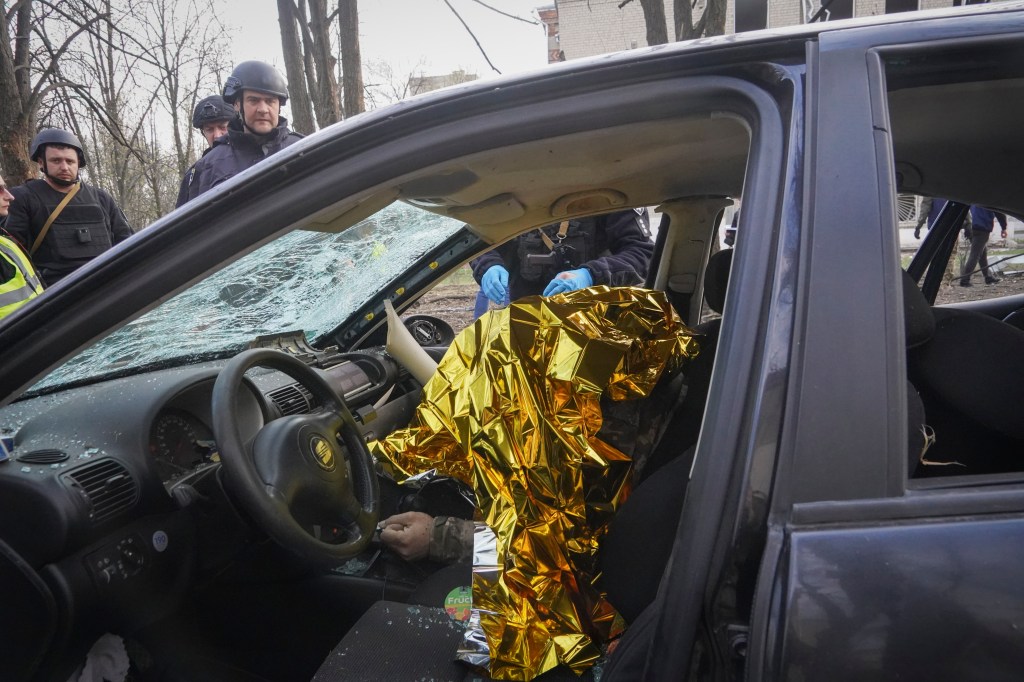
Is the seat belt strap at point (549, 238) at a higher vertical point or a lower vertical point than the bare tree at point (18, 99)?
lower

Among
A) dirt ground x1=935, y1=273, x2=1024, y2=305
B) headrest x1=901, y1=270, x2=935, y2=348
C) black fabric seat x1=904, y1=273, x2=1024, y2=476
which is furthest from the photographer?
dirt ground x1=935, y1=273, x2=1024, y2=305

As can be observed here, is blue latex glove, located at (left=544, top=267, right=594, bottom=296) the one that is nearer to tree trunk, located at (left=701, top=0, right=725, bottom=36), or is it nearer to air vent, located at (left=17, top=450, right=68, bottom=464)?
air vent, located at (left=17, top=450, right=68, bottom=464)

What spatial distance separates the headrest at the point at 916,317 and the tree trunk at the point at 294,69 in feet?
23.8

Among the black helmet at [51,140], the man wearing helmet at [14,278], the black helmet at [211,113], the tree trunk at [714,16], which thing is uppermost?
the tree trunk at [714,16]

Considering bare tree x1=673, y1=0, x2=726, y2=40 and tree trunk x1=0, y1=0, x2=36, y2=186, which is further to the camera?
tree trunk x1=0, y1=0, x2=36, y2=186

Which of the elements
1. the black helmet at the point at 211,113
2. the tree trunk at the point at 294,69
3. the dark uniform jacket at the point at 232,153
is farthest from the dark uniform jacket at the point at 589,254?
the tree trunk at the point at 294,69

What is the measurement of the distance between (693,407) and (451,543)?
2.56ft

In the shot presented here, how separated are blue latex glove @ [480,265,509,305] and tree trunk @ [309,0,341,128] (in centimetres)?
436

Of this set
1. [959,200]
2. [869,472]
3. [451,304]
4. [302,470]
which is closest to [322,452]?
[302,470]

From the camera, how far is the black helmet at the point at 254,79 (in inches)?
173

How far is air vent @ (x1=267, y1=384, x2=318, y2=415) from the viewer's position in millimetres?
2094

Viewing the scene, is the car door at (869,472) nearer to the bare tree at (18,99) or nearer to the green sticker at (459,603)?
the green sticker at (459,603)

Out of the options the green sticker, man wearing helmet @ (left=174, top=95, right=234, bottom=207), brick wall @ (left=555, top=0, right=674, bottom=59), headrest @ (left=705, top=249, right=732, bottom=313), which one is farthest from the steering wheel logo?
brick wall @ (left=555, top=0, right=674, bottom=59)

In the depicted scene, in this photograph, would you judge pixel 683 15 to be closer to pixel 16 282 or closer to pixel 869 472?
pixel 16 282
